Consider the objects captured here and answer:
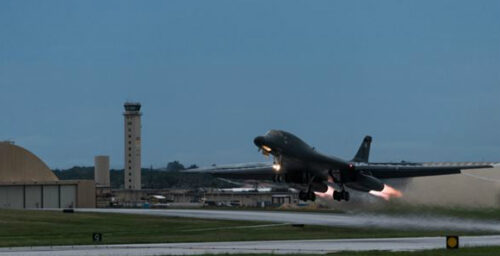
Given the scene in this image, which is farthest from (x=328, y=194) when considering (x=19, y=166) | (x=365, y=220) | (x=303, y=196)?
(x=19, y=166)

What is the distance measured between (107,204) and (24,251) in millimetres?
92386

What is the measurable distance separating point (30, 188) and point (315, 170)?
222ft

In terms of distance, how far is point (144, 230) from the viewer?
66.2 m

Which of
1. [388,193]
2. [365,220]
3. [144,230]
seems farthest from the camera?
[365,220]

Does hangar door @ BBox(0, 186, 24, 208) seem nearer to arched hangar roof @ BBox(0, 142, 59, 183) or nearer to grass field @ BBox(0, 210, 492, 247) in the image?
arched hangar roof @ BBox(0, 142, 59, 183)

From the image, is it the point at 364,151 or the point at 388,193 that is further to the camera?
the point at 364,151

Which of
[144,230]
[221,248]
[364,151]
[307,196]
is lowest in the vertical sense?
[221,248]

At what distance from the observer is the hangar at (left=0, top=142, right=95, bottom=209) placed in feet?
383

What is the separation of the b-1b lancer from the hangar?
56.5 meters

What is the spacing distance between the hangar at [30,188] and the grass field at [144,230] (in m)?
36.8

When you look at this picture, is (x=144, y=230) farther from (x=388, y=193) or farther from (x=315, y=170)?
(x=388, y=193)

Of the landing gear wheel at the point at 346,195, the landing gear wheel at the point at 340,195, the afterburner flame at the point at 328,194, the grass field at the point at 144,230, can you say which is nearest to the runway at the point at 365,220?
the grass field at the point at 144,230

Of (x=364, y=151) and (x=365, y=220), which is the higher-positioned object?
(x=364, y=151)

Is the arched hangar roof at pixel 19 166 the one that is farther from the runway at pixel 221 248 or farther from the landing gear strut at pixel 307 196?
the runway at pixel 221 248
